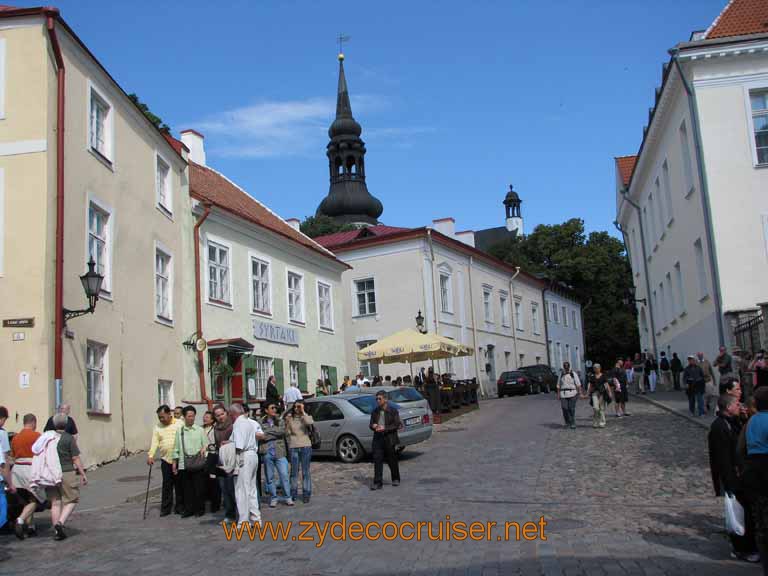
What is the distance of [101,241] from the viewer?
1781 cm

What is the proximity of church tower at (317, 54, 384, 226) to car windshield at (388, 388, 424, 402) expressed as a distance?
1842 inches

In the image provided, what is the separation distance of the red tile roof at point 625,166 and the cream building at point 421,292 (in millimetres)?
8604

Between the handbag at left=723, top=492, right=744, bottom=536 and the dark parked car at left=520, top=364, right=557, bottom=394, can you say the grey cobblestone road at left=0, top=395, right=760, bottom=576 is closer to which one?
the handbag at left=723, top=492, right=744, bottom=536

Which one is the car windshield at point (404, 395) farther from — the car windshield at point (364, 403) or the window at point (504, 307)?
the window at point (504, 307)

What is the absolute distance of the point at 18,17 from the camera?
15.8 meters

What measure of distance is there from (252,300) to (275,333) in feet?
5.40

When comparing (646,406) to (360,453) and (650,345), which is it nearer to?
(360,453)

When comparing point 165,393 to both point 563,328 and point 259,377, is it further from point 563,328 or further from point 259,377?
point 563,328

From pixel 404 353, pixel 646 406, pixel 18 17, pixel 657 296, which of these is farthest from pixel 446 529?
pixel 657 296

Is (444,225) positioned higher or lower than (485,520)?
higher

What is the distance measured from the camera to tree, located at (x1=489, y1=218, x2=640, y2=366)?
2405 inches

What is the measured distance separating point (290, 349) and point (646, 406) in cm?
1161

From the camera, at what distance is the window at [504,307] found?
4799 centimetres

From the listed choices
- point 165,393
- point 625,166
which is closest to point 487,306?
point 625,166
